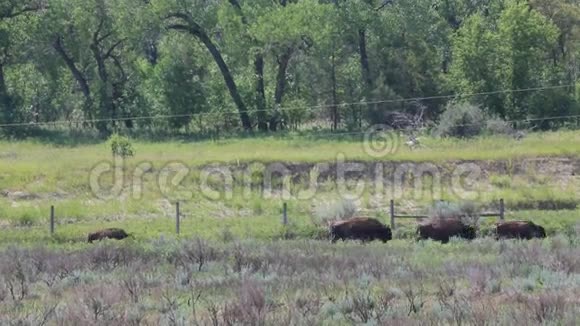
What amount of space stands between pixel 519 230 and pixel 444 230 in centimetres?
220

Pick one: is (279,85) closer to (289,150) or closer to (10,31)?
(289,150)

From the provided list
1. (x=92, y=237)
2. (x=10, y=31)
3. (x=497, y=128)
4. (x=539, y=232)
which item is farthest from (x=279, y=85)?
(x=539, y=232)

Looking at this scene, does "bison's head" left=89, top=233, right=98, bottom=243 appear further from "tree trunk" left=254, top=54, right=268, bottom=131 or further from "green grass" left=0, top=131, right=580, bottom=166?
"tree trunk" left=254, top=54, right=268, bottom=131

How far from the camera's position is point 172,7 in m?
57.5

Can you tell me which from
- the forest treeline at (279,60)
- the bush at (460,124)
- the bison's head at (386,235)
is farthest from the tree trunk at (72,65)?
the bison's head at (386,235)

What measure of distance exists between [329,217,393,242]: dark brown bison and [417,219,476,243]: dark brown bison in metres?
1.02

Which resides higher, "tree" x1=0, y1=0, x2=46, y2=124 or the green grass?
"tree" x1=0, y1=0, x2=46, y2=124

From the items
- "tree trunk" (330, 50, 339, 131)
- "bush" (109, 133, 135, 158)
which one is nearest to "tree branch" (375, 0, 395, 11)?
"tree trunk" (330, 50, 339, 131)

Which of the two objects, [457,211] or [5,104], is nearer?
[457,211]

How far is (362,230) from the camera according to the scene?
90.5ft

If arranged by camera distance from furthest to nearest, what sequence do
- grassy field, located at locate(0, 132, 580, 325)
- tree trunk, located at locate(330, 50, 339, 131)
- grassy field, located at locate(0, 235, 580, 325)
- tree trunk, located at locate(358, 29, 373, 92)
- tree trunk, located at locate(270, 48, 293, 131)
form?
tree trunk, located at locate(330, 50, 339, 131)
tree trunk, located at locate(358, 29, 373, 92)
tree trunk, located at locate(270, 48, 293, 131)
grassy field, located at locate(0, 132, 580, 325)
grassy field, located at locate(0, 235, 580, 325)

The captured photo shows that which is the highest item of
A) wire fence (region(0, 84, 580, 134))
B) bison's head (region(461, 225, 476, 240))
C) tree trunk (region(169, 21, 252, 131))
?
tree trunk (region(169, 21, 252, 131))

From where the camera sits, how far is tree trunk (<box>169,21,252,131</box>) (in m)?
59.2

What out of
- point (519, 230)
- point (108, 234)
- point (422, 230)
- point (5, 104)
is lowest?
point (422, 230)
